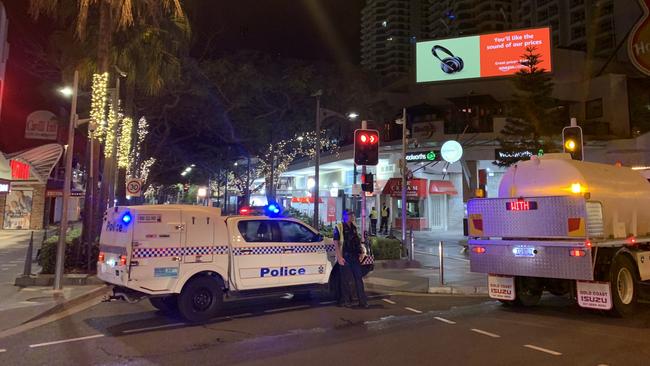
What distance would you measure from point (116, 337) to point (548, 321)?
709cm

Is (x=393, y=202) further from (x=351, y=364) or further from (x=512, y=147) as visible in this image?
(x=351, y=364)

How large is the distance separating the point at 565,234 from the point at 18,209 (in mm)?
33453

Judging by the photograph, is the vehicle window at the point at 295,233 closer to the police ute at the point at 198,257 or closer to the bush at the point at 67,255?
the police ute at the point at 198,257

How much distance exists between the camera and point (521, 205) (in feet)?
30.7

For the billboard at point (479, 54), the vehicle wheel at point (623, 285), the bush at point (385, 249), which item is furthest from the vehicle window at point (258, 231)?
the billboard at point (479, 54)

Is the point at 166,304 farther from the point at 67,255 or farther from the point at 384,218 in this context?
the point at 384,218

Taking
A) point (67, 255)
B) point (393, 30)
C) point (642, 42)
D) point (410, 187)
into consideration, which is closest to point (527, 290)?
point (642, 42)

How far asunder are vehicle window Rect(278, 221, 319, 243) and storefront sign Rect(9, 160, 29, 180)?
66.9 ft

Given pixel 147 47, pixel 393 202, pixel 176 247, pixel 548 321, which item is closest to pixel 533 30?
pixel 393 202

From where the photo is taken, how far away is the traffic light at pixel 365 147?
14.3 metres

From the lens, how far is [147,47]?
16578 millimetres

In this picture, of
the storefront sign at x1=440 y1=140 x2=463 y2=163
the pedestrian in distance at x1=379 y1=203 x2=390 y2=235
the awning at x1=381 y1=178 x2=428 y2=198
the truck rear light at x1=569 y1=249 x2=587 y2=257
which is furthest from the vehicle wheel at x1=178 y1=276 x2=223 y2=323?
the awning at x1=381 y1=178 x2=428 y2=198

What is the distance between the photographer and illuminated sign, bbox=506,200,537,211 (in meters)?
9.16

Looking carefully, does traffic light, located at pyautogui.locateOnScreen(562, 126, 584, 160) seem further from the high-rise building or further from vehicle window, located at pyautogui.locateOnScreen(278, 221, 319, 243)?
the high-rise building
